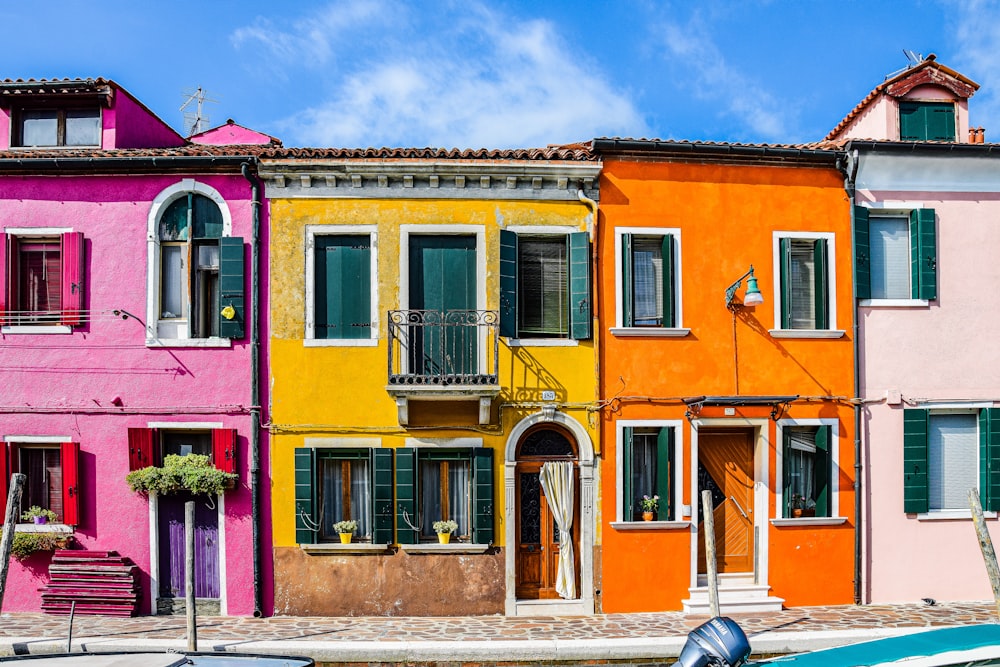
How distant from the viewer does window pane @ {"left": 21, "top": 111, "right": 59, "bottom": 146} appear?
1327 cm

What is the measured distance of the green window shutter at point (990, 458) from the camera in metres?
12.8

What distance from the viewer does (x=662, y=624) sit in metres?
11.5

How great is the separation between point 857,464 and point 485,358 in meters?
6.32

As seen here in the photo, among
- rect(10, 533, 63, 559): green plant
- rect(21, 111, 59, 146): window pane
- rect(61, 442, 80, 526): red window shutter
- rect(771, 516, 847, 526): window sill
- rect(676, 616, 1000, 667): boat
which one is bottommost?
rect(10, 533, 63, 559): green plant

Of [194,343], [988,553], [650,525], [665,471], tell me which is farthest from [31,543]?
[988,553]

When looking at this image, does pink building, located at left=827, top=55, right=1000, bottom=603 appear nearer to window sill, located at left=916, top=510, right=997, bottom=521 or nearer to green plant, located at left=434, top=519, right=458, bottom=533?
window sill, located at left=916, top=510, right=997, bottom=521

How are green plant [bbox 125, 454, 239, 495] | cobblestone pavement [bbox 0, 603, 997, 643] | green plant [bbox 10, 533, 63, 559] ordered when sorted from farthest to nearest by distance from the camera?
green plant [bbox 10, 533, 63, 559] → green plant [bbox 125, 454, 239, 495] → cobblestone pavement [bbox 0, 603, 997, 643]

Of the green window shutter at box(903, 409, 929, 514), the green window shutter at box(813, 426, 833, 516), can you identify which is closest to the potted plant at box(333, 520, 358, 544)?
the green window shutter at box(813, 426, 833, 516)

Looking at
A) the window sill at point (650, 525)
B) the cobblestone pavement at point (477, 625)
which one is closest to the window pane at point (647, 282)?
Result: the window sill at point (650, 525)

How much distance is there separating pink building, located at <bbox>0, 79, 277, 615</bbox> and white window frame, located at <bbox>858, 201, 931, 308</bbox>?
10.0 meters

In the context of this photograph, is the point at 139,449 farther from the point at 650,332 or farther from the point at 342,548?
the point at 650,332

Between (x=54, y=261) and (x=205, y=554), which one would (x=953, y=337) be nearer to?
(x=205, y=554)

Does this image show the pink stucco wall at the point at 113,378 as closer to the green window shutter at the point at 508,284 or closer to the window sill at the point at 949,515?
the green window shutter at the point at 508,284

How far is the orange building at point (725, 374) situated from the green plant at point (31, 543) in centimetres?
858
